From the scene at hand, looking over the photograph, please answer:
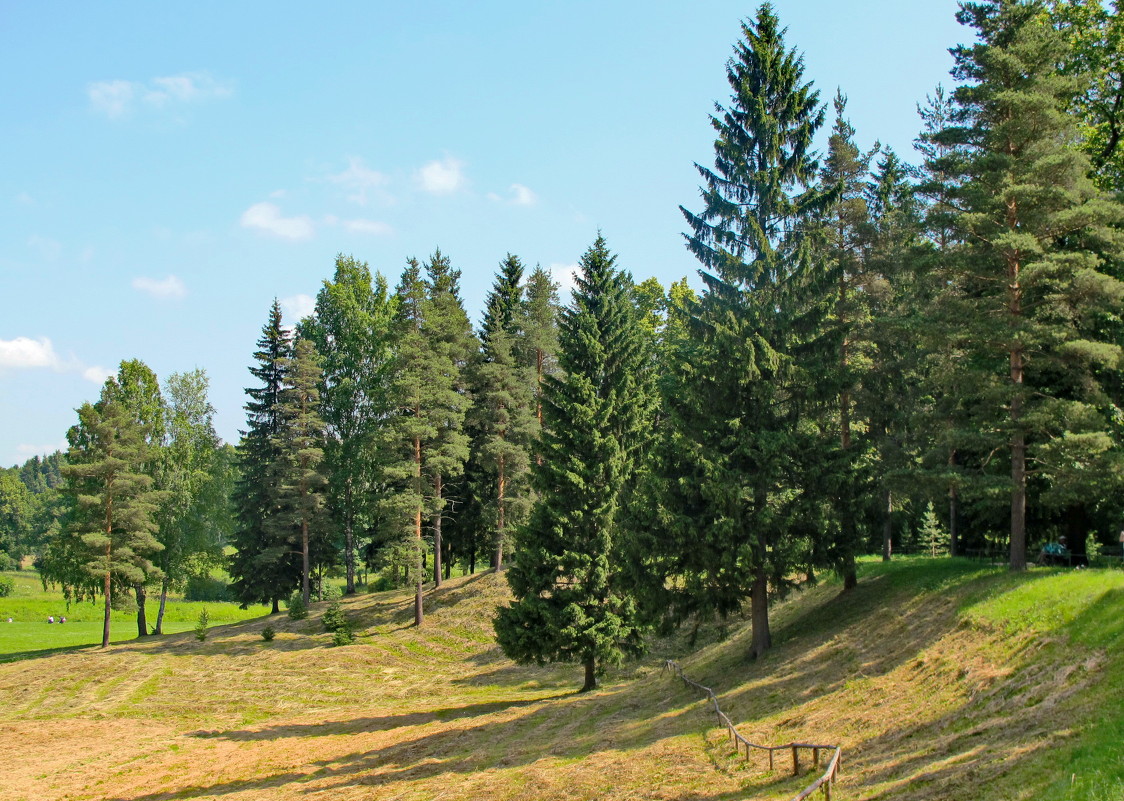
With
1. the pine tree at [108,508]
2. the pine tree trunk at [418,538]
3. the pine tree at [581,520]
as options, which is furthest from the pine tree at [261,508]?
the pine tree at [581,520]

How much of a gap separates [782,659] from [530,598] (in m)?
9.50

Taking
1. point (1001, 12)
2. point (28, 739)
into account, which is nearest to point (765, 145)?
point (1001, 12)

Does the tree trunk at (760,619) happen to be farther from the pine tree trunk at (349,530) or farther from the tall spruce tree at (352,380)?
the pine tree trunk at (349,530)

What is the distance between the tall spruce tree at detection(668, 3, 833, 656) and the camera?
22.8m

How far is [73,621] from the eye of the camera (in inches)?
3083

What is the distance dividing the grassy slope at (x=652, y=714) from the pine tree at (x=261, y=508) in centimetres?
1362

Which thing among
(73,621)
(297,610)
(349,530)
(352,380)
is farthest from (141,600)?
(73,621)

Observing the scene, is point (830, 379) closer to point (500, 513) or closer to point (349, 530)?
point (500, 513)

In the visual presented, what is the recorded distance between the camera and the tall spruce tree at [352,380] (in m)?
53.2

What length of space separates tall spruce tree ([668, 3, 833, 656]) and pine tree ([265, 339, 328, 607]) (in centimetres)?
3307

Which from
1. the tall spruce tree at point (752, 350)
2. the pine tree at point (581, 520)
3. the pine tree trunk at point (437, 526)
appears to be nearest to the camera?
the tall spruce tree at point (752, 350)

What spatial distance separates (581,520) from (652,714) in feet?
26.2

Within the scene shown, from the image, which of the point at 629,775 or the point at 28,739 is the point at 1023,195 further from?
the point at 28,739

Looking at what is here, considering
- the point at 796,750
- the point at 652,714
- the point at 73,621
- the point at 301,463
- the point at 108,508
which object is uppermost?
the point at 301,463
